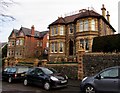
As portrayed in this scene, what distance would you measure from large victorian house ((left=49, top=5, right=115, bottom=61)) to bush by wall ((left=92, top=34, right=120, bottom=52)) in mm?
8504

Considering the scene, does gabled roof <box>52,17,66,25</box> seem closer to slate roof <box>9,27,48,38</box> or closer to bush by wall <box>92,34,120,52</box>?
bush by wall <box>92,34,120,52</box>

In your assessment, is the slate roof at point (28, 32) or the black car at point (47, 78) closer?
the black car at point (47, 78)

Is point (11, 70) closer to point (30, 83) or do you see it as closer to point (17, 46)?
point (30, 83)

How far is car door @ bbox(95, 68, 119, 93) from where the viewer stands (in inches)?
361

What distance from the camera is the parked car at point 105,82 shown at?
30.2ft

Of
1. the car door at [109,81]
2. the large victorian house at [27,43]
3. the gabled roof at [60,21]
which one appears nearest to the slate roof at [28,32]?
the large victorian house at [27,43]

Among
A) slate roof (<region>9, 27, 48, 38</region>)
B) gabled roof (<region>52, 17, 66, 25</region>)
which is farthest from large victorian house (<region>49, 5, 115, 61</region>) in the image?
slate roof (<region>9, 27, 48, 38</region>)

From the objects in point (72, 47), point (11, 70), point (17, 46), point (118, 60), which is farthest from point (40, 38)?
point (118, 60)

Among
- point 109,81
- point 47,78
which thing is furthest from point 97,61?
point 109,81

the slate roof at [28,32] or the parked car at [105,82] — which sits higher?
the slate roof at [28,32]

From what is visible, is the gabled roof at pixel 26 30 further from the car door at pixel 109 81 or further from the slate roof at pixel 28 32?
the car door at pixel 109 81

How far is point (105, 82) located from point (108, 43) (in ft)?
36.2

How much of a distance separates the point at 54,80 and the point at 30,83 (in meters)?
3.19

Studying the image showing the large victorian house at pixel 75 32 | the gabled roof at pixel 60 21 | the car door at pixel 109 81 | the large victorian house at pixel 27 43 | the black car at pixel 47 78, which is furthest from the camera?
Answer: the large victorian house at pixel 27 43
